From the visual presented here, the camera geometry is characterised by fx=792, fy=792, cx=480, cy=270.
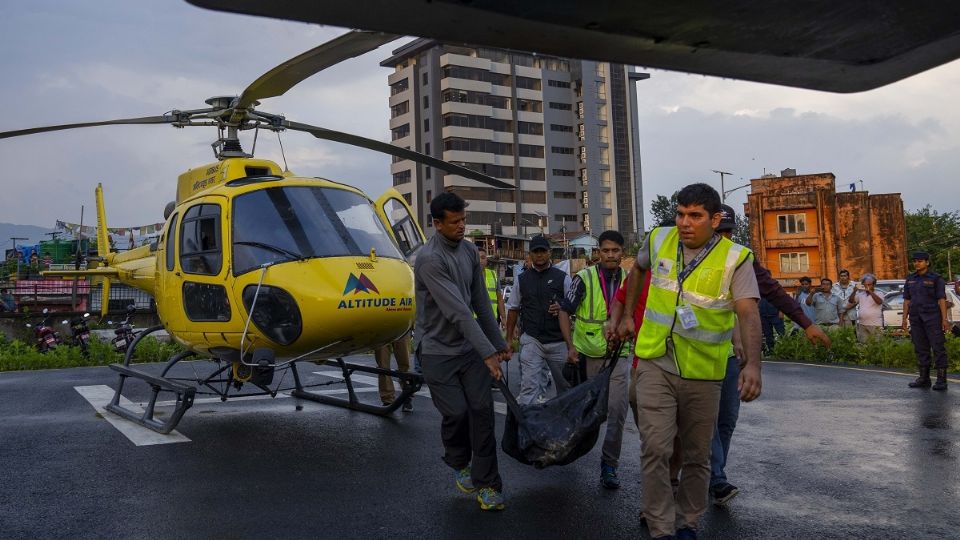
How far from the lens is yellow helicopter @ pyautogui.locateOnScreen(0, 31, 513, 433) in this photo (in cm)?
667

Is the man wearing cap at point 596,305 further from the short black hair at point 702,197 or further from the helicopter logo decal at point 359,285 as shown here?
the short black hair at point 702,197

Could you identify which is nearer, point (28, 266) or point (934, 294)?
point (934, 294)

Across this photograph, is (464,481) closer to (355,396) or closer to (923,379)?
(355,396)

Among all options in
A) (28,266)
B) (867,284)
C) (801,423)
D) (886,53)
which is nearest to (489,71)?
(28,266)

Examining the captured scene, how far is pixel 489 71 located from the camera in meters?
80.0

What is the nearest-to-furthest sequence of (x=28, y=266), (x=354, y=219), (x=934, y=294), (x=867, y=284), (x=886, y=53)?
(x=886, y=53), (x=354, y=219), (x=934, y=294), (x=867, y=284), (x=28, y=266)

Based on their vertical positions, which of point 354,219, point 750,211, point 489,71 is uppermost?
point 489,71

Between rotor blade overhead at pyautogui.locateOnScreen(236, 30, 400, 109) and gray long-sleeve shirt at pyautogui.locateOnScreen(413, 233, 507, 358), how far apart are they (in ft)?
4.63

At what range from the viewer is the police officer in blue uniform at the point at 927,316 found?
10.4m

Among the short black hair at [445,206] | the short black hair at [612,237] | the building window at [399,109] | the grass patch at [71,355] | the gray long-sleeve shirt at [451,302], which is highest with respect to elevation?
the building window at [399,109]

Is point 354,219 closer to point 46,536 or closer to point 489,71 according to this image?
point 46,536

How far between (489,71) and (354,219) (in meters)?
75.2

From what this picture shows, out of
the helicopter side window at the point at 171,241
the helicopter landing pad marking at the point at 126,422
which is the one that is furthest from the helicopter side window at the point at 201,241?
the helicopter landing pad marking at the point at 126,422

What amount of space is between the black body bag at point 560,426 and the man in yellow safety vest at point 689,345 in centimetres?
66
